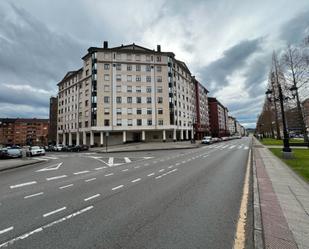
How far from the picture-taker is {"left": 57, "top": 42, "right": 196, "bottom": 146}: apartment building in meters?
48.1

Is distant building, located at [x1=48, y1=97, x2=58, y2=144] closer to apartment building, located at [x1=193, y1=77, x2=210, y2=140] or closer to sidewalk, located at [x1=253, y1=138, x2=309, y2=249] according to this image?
apartment building, located at [x1=193, y1=77, x2=210, y2=140]

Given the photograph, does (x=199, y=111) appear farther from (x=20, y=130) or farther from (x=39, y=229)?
(x=20, y=130)

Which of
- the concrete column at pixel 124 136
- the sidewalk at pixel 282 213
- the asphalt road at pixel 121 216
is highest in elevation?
the concrete column at pixel 124 136

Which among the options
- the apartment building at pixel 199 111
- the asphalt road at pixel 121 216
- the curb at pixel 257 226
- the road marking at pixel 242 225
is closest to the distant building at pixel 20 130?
the apartment building at pixel 199 111

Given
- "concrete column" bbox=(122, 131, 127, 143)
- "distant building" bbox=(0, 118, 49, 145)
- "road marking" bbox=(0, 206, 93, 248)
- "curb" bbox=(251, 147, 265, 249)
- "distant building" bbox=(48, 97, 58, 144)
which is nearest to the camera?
"curb" bbox=(251, 147, 265, 249)

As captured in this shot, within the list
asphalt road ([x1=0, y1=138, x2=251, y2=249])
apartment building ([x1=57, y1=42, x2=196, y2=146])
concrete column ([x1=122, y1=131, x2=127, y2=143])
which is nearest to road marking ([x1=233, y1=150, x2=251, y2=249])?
asphalt road ([x1=0, y1=138, x2=251, y2=249])

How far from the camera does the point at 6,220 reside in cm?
443

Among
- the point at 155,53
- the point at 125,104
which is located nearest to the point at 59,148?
the point at 125,104

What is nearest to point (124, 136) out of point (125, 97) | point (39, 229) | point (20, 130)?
point (125, 97)

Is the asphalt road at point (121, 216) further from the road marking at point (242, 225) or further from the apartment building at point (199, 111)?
the apartment building at point (199, 111)

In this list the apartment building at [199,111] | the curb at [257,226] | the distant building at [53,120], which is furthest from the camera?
the distant building at [53,120]

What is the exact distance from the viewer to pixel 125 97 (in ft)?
163

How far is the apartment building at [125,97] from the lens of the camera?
4809 centimetres

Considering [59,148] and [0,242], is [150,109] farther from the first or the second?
[0,242]
